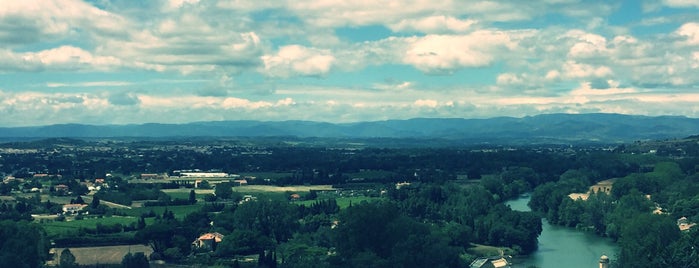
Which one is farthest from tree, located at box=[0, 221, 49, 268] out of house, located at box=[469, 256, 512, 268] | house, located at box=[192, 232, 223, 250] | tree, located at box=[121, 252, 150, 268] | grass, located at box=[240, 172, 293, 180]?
grass, located at box=[240, 172, 293, 180]

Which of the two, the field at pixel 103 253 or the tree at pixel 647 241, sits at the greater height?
the tree at pixel 647 241

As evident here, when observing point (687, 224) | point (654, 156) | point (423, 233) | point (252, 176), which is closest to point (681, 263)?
point (423, 233)

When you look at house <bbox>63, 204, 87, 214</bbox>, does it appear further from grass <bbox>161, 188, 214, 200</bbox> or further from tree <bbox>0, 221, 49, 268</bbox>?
tree <bbox>0, 221, 49, 268</bbox>

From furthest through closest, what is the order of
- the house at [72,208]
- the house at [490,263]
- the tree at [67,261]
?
the house at [72,208] → the house at [490,263] → the tree at [67,261]

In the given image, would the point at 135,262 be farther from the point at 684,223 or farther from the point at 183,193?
the point at 183,193

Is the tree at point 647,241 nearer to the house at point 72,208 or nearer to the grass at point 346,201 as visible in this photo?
the grass at point 346,201

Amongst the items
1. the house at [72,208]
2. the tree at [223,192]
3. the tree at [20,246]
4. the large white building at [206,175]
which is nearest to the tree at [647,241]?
the tree at [20,246]

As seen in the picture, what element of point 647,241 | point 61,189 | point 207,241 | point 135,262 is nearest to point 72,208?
point 61,189
